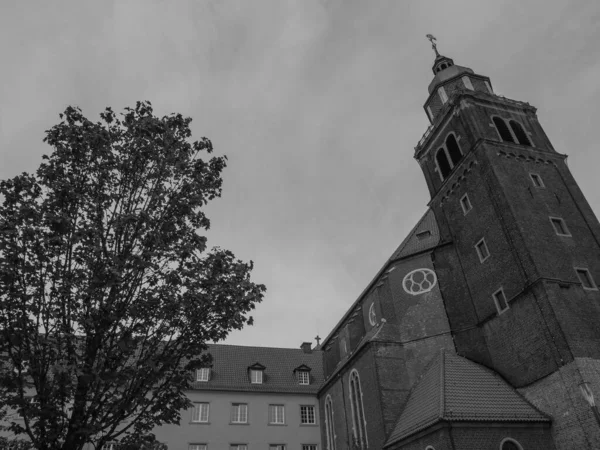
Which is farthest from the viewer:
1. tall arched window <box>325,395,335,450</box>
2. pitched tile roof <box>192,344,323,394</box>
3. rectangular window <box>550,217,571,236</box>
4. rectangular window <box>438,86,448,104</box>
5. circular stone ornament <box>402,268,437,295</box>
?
pitched tile roof <box>192,344,323,394</box>

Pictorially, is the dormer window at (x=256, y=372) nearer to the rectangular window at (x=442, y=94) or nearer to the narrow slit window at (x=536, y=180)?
the narrow slit window at (x=536, y=180)

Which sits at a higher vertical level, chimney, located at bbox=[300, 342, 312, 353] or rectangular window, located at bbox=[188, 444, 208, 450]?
chimney, located at bbox=[300, 342, 312, 353]

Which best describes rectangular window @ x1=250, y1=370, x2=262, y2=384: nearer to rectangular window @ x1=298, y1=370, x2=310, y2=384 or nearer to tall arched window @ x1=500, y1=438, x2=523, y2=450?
rectangular window @ x1=298, y1=370, x2=310, y2=384

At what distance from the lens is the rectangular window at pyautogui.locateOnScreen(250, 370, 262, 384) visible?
125 ft

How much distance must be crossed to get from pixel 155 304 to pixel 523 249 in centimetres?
1834

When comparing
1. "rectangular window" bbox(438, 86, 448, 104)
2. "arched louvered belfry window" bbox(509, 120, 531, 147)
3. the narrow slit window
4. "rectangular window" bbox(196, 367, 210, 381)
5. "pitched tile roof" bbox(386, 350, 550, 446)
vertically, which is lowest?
"pitched tile roof" bbox(386, 350, 550, 446)

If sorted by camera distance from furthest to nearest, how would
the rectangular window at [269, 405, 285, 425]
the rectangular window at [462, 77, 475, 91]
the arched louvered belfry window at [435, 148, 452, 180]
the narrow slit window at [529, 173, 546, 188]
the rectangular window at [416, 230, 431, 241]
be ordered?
the rectangular window at [269, 405, 285, 425], the rectangular window at [462, 77, 475, 91], the arched louvered belfry window at [435, 148, 452, 180], the rectangular window at [416, 230, 431, 241], the narrow slit window at [529, 173, 546, 188]

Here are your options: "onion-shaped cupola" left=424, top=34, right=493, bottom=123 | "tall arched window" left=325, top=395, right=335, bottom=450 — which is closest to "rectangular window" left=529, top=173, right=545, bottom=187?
"onion-shaped cupola" left=424, top=34, right=493, bottom=123

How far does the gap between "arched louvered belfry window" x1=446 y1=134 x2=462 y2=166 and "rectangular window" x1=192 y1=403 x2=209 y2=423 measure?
2536cm

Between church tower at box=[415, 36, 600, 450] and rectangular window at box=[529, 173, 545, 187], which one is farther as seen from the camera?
rectangular window at box=[529, 173, 545, 187]

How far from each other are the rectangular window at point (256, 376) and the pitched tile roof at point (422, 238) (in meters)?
16.2

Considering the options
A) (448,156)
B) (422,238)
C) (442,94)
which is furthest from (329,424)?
(442,94)

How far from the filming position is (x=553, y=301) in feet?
65.6

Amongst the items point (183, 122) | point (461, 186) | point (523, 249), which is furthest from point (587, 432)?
point (183, 122)
